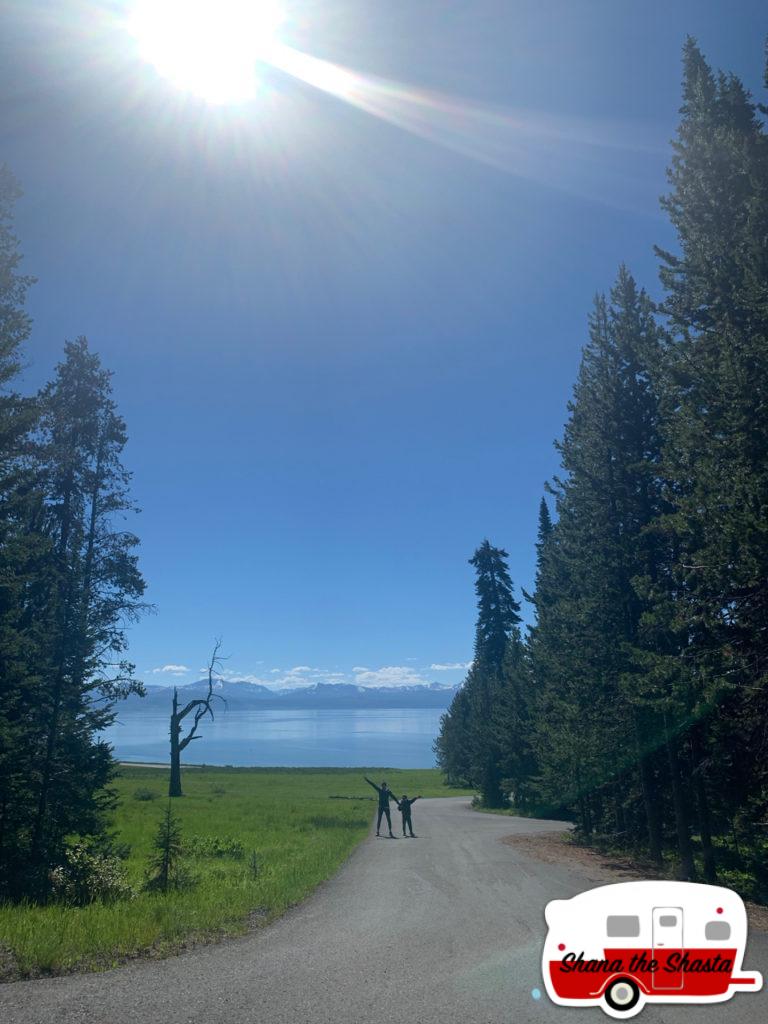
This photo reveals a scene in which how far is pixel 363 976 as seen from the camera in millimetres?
7805

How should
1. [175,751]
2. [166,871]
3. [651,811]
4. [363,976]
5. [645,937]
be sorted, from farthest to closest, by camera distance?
[175,751], [651,811], [166,871], [363,976], [645,937]

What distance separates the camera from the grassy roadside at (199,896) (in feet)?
28.7

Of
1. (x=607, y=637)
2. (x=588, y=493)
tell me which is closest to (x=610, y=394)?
(x=588, y=493)

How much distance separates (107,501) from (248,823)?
1732cm

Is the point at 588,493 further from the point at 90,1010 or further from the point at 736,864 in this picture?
the point at 90,1010

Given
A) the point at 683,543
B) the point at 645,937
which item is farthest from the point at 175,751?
the point at 645,937

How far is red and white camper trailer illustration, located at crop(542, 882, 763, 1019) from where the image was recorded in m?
5.86

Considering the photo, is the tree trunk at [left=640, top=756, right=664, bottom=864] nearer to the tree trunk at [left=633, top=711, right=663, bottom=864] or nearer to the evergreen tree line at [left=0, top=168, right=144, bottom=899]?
the tree trunk at [left=633, top=711, right=663, bottom=864]

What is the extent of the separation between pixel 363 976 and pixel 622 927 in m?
3.59

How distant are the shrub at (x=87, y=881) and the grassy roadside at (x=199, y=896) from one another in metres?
0.64

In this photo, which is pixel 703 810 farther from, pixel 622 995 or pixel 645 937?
pixel 645 937

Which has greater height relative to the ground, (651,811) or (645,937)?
(645,937)

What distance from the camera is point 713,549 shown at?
454 inches

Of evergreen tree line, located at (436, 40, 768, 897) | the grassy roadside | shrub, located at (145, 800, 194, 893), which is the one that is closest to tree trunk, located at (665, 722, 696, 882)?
evergreen tree line, located at (436, 40, 768, 897)
